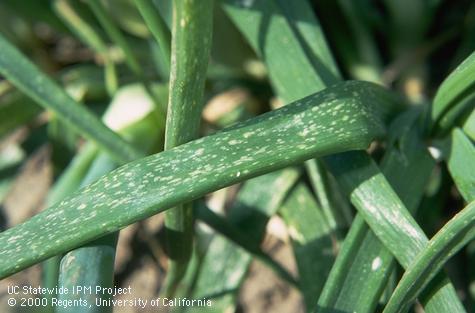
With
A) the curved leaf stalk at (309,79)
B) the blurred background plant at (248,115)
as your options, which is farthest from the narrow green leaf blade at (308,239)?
the curved leaf stalk at (309,79)

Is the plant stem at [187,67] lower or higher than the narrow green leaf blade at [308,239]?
higher

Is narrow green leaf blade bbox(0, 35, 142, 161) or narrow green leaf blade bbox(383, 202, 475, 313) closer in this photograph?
narrow green leaf blade bbox(383, 202, 475, 313)

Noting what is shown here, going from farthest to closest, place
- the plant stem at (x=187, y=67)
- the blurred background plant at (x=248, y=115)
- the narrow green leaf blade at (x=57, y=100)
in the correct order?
the narrow green leaf blade at (x=57, y=100)
the blurred background plant at (x=248, y=115)
the plant stem at (x=187, y=67)

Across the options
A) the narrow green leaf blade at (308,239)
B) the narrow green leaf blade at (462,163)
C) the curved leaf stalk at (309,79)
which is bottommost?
the narrow green leaf blade at (308,239)

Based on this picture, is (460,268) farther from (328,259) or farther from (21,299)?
(21,299)

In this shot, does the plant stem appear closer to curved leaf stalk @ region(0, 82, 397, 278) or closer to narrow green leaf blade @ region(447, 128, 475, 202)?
curved leaf stalk @ region(0, 82, 397, 278)

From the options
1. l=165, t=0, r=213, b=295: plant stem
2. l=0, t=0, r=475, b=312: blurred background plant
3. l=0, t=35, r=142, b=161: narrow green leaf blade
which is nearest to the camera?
l=165, t=0, r=213, b=295: plant stem

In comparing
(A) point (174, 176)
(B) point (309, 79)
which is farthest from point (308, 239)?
(A) point (174, 176)

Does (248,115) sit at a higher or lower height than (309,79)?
lower

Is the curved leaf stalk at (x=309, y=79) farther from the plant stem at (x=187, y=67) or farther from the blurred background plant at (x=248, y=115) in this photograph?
the plant stem at (x=187, y=67)

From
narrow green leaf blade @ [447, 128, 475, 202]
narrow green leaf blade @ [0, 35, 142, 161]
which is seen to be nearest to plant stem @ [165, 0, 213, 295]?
narrow green leaf blade @ [0, 35, 142, 161]

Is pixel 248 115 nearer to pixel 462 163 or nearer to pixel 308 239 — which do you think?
pixel 308 239
